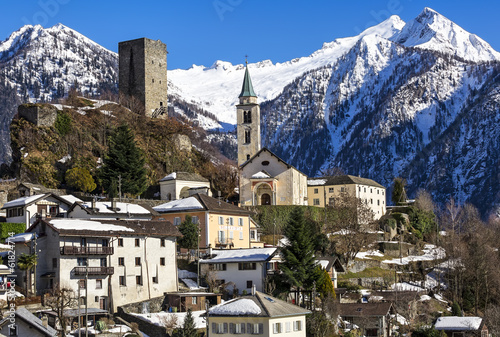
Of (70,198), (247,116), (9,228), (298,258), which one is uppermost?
(247,116)

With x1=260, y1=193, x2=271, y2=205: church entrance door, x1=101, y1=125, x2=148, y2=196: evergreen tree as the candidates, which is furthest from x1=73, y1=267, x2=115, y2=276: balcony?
x1=260, y1=193, x2=271, y2=205: church entrance door

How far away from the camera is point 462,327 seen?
72312 mm

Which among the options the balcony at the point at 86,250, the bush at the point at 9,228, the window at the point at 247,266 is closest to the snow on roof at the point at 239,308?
the balcony at the point at 86,250

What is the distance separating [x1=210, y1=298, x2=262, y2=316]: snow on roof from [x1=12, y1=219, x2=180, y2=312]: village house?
9.28m

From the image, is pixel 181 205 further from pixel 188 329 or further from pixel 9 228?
pixel 188 329

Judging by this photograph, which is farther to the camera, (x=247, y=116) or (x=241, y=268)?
(x=247, y=116)

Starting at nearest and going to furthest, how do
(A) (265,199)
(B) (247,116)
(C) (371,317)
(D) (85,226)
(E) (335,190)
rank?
(D) (85,226) < (C) (371,317) < (A) (265,199) < (E) (335,190) < (B) (247,116)

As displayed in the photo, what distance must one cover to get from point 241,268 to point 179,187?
2958cm

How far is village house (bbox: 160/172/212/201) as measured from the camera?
317 ft

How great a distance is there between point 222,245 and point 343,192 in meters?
33.1

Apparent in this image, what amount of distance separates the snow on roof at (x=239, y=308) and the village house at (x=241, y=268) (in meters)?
11.1

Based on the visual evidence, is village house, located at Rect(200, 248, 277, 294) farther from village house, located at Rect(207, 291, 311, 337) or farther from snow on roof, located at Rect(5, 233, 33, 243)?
snow on roof, located at Rect(5, 233, 33, 243)

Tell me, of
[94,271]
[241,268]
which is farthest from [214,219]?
[94,271]

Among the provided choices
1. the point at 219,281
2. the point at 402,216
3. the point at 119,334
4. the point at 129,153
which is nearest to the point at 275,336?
the point at 119,334
